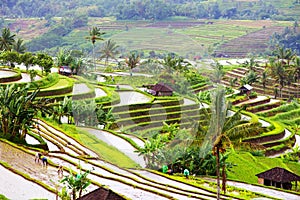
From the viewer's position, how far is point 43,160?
20.8 metres

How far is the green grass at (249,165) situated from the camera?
91.1 ft

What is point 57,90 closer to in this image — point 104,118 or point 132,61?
point 104,118

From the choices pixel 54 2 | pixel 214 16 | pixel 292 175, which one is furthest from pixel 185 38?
pixel 54 2

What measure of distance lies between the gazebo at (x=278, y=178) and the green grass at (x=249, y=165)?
996 millimetres

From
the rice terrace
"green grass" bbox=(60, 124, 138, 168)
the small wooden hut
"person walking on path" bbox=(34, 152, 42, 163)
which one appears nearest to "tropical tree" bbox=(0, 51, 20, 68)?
the rice terrace

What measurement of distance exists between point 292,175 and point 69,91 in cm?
1461

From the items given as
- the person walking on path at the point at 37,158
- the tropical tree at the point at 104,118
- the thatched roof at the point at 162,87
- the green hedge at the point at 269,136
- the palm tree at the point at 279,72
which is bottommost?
the palm tree at the point at 279,72

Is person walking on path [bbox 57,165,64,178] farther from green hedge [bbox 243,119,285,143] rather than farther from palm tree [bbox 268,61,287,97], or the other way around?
palm tree [bbox 268,61,287,97]

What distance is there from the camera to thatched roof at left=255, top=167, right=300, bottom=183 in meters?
25.8

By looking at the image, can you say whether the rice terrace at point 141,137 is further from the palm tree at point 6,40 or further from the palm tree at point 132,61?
the palm tree at point 6,40

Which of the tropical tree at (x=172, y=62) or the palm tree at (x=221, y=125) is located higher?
the palm tree at (x=221, y=125)

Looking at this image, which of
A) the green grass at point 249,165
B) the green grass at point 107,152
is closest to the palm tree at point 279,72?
the green grass at point 249,165

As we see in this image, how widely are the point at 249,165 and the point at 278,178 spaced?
12.4 ft

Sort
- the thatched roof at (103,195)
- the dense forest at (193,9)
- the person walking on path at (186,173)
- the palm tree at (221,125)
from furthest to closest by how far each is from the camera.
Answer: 1. the dense forest at (193,9)
2. the person walking on path at (186,173)
3. the palm tree at (221,125)
4. the thatched roof at (103,195)
